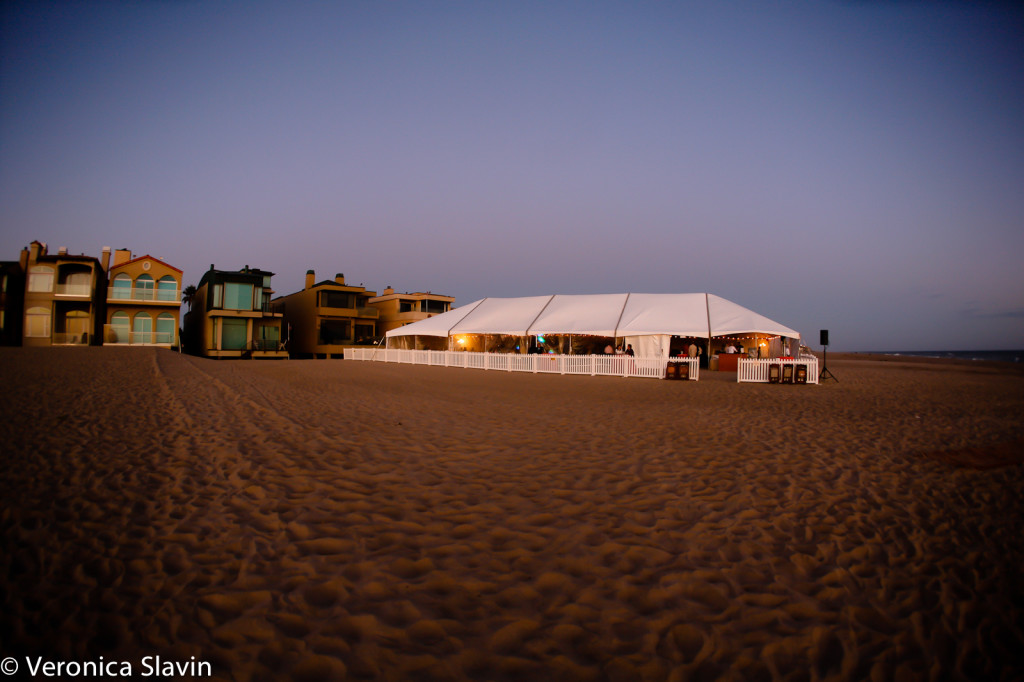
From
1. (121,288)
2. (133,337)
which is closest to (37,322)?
(121,288)

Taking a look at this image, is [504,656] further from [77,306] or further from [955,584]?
[77,306]

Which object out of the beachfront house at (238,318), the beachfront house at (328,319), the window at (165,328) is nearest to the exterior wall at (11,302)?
the window at (165,328)

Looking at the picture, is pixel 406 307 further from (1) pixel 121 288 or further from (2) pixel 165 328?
(1) pixel 121 288

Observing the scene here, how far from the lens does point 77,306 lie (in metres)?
26.8

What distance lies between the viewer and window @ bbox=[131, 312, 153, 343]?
27.8 metres

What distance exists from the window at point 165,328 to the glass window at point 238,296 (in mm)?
3136

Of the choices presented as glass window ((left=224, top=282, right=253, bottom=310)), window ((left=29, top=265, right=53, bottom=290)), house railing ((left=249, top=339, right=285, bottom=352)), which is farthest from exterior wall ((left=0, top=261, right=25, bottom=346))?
house railing ((left=249, top=339, right=285, bottom=352))

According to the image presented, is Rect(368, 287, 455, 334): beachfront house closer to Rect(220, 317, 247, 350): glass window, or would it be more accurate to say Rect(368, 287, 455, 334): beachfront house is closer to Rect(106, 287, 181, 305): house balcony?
Rect(220, 317, 247, 350): glass window

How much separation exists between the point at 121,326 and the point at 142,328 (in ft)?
3.25

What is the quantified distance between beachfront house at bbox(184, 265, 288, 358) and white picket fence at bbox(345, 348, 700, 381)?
46.2 ft

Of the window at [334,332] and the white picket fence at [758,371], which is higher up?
the window at [334,332]

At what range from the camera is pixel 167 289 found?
94.9 feet

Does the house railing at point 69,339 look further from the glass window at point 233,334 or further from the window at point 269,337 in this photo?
the window at point 269,337

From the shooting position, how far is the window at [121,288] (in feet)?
90.8
